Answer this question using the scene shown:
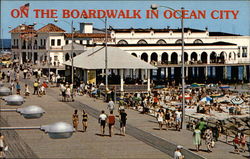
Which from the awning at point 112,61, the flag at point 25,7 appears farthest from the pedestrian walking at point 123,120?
the flag at point 25,7

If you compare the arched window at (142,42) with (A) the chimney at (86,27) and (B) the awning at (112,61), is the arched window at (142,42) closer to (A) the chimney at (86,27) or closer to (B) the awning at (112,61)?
(A) the chimney at (86,27)

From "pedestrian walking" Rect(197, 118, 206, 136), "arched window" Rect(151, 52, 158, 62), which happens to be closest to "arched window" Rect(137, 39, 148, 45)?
"arched window" Rect(151, 52, 158, 62)

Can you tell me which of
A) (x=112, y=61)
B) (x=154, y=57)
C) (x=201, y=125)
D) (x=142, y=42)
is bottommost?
(x=201, y=125)

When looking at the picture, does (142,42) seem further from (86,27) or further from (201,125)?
(201,125)

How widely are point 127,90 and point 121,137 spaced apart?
28383 mm

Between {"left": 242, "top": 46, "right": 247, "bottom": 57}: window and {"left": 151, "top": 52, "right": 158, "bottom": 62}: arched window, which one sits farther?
{"left": 242, "top": 46, "right": 247, "bottom": 57}: window

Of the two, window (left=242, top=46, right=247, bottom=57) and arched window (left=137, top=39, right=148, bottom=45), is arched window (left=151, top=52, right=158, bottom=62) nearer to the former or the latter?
arched window (left=137, top=39, right=148, bottom=45)

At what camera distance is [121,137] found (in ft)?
90.2

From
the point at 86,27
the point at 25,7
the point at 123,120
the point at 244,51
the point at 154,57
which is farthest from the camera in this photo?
the point at 86,27

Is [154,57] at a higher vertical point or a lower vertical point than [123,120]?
higher

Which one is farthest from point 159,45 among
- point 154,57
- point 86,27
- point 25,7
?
point 25,7

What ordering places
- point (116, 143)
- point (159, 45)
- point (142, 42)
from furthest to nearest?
1. point (142, 42)
2. point (159, 45)
3. point (116, 143)

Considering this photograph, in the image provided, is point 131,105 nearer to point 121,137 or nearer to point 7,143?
point 121,137

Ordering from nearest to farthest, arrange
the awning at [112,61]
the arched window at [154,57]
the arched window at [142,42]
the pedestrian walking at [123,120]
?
the pedestrian walking at [123,120]
the awning at [112,61]
the arched window at [142,42]
the arched window at [154,57]
